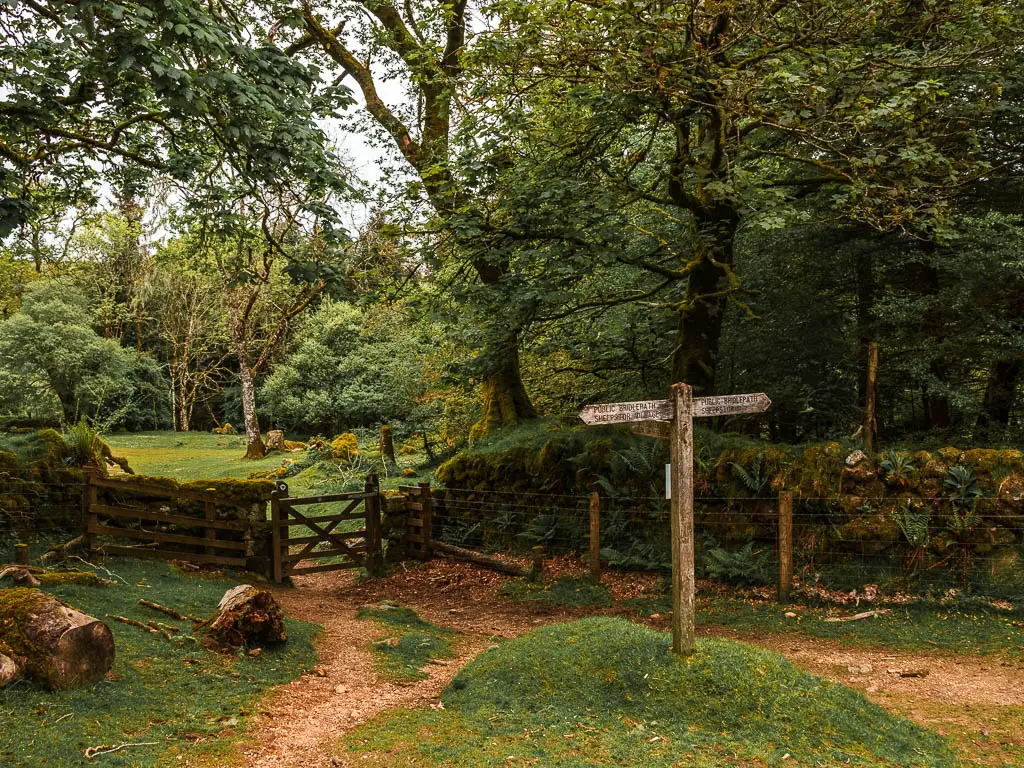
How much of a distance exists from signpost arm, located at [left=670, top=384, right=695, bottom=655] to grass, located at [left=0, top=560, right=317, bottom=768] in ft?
12.4

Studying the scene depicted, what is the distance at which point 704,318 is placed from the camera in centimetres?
1214

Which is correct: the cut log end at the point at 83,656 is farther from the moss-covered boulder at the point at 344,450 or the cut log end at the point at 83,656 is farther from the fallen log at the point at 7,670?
the moss-covered boulder at the point at 344,450

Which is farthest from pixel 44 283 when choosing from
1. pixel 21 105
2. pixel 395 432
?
pixel 21 105

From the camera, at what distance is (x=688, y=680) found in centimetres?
599

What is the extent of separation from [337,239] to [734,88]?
513cm

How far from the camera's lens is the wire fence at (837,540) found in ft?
29.2

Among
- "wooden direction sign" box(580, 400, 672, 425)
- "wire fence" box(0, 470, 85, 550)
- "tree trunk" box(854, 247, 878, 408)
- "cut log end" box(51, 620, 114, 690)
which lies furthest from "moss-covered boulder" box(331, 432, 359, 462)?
"wooden direction sign" box(580, 400, 672, 425)

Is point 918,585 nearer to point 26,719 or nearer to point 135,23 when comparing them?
point 26,719

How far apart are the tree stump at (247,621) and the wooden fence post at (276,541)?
3623mm

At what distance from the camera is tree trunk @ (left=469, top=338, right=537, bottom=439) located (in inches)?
632

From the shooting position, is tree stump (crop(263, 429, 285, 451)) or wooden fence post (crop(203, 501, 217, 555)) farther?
tree stump (crop(263, 429, 285, 451))

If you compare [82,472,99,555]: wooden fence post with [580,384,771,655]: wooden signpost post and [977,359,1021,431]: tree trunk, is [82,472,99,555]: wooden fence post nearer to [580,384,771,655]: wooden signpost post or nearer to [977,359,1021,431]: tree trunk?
[580,384,771,655]: wooden signpost post

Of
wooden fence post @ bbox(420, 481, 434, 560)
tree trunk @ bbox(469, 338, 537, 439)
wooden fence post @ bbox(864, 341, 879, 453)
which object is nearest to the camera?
wooden fence post @ bbox(864, 341, 879, 453)

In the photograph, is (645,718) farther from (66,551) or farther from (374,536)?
(66,551)
